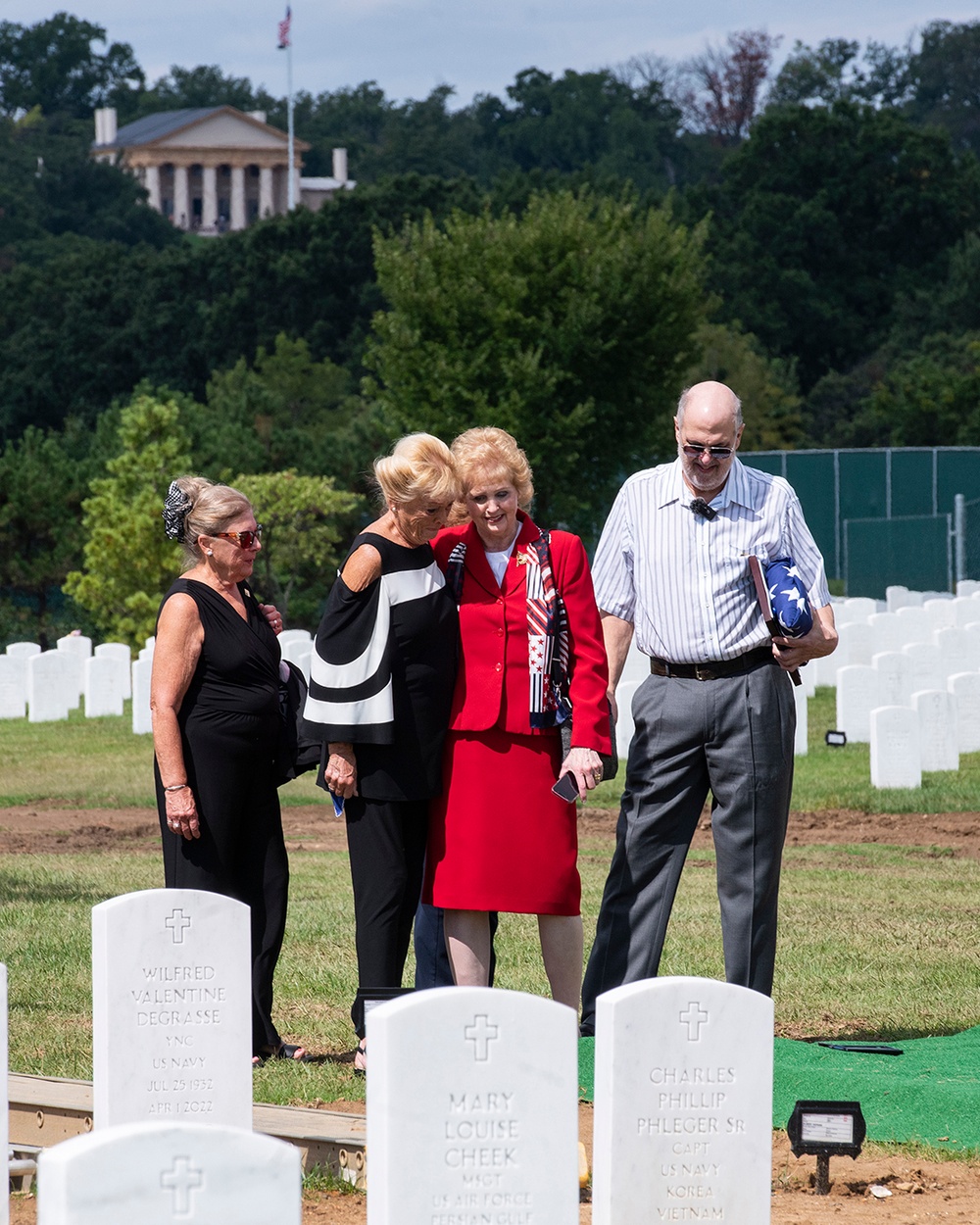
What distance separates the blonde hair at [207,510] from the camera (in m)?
5.90

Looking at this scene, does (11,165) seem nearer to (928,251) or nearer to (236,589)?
(928,251)

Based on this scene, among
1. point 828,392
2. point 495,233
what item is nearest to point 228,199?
point 828,392

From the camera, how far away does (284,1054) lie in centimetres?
605

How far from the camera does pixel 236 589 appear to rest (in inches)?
239

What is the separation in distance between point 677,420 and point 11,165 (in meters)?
99.9

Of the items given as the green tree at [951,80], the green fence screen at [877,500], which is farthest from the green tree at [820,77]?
the green fence screen at [877,500]

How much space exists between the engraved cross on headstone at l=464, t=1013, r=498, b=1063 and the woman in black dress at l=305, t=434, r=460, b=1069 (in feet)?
6.31

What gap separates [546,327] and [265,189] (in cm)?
10015

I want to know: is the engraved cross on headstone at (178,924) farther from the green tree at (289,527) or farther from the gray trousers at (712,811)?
the green tree at (289,527)

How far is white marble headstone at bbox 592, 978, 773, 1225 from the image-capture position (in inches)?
150

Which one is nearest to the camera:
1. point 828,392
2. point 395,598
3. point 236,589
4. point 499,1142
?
point 499,1142

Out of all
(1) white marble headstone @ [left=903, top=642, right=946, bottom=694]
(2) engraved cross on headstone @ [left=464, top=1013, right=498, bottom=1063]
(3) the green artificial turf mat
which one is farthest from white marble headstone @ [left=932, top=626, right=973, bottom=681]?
(2) engraved cross on headstone @ [left=464, top=1013, right=498, bottom=1063]

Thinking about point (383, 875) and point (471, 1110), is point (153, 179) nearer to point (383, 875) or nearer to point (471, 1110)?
point (383, 875)

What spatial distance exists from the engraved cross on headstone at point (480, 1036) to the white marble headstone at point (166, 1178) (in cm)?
66
